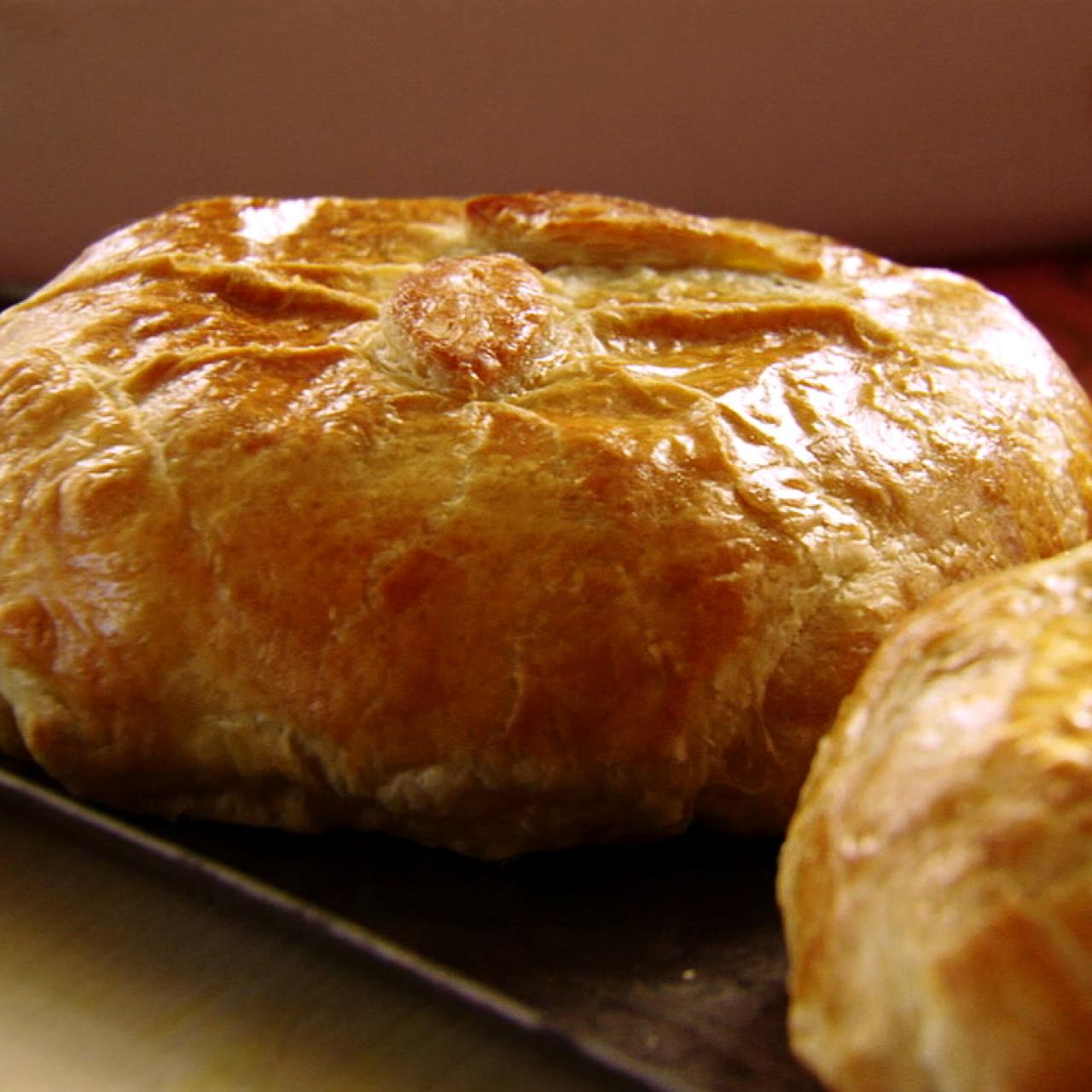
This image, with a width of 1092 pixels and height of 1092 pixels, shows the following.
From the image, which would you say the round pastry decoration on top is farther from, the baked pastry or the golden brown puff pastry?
the golden brown puff pastry

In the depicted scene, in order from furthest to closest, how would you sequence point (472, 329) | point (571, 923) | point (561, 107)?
point (561, 107) < point (472, 329) < point (571, 923)

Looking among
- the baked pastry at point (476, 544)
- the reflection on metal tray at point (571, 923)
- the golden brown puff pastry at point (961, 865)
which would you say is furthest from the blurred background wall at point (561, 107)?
the golden brown puff pastry at point (961, 865)

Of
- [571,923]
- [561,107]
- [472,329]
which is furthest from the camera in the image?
[561,107]

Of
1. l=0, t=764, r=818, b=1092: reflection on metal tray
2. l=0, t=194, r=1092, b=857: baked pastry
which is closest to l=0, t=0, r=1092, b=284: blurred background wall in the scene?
l=0, t=194, r=1092, b=857: baked pastry

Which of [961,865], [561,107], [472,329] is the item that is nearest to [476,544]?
[472,329]

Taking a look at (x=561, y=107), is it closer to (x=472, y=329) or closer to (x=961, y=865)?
(x=472, y=329)

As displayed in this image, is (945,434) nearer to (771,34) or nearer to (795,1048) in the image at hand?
(795,1048)
